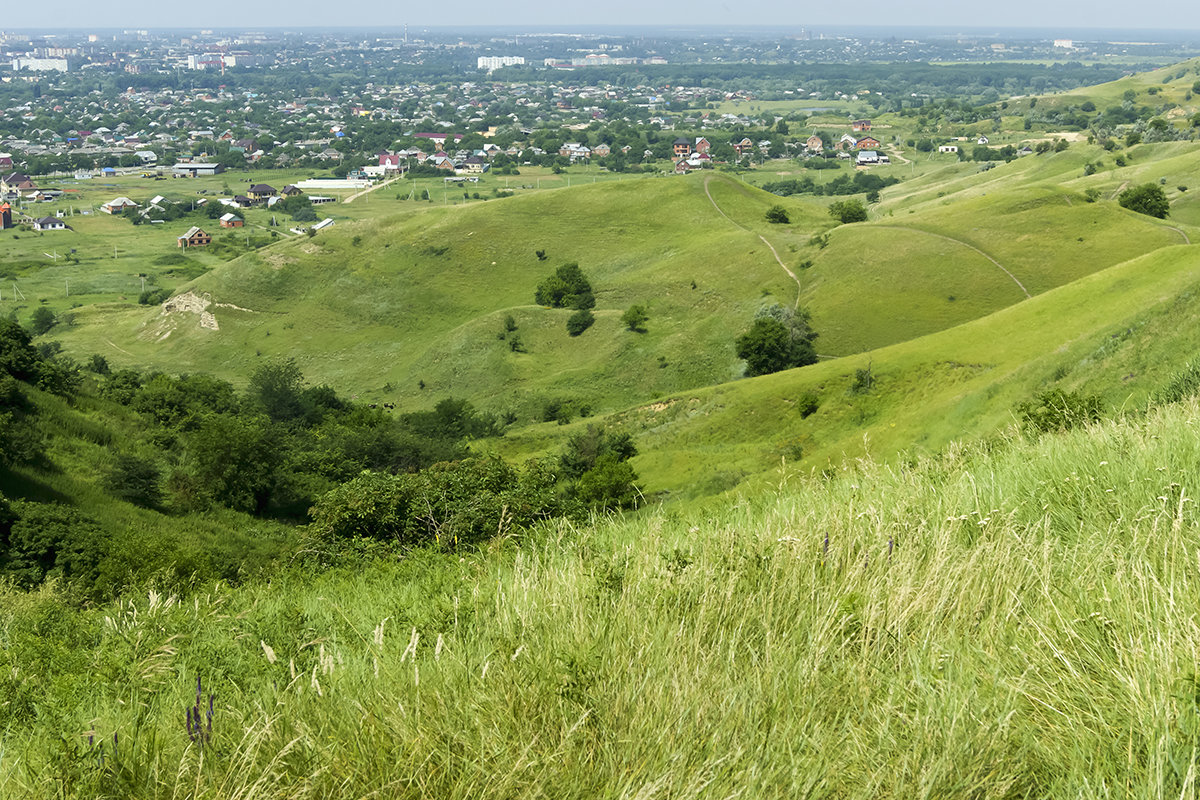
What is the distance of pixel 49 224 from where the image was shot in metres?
134

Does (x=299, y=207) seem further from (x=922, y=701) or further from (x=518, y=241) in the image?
(x=922, y=701)

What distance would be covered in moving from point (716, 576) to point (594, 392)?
56.9 meters

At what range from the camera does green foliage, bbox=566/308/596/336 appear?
72125mm

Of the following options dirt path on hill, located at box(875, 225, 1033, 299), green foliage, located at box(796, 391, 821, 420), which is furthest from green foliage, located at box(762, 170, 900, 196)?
green foliage, located at box(796, 391, 821, 420)

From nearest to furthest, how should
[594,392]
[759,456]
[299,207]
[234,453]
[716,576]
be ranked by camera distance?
[716,576] → [234,453] → [759,456] → [594,392] → [299,207]

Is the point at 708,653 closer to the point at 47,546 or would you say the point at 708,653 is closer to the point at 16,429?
the point at 47,546

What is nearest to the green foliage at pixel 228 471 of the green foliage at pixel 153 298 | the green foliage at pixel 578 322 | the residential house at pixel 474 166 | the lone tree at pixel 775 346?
the lone tree at pixel 775 346

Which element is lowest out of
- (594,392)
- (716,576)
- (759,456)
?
(594,392)

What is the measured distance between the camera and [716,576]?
4.51 metres

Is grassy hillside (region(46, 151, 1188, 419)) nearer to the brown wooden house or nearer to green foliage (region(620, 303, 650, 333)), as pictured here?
green foliage (region(620, 303, 650, 333))

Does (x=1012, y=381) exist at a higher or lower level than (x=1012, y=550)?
lower

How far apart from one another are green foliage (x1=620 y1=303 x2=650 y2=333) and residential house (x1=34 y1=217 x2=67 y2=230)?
4040 inches

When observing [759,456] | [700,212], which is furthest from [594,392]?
[700,212]

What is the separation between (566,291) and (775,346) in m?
27.6
